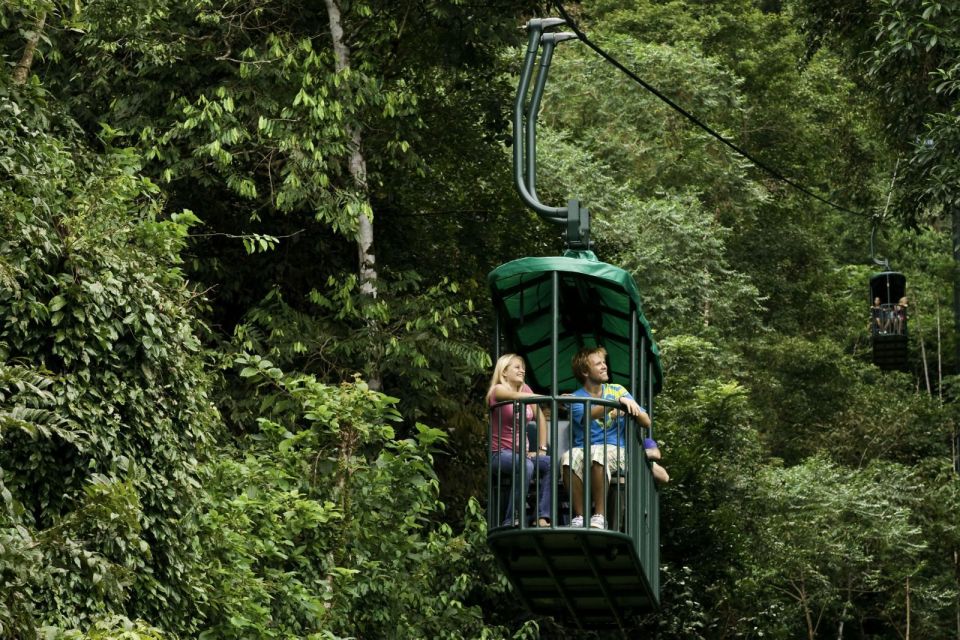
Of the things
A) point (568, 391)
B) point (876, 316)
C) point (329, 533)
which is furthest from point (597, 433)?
point (876, 316)

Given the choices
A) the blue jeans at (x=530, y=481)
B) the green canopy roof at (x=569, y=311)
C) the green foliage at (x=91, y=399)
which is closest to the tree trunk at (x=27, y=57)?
the green foliage at (x=91, y=399)

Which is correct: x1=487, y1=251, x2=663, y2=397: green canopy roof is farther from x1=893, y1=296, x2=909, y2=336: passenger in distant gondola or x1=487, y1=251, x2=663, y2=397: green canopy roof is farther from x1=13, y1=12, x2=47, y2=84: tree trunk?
x1=893, y1=296, x2=909, y2=336: passenger in distant gondola

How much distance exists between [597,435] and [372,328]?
21.3 feet

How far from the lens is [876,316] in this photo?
23047 mm

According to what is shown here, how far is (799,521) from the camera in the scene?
73.0ft

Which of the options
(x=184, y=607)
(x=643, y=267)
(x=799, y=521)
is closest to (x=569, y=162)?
(x=643, y=267)

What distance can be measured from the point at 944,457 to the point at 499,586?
14.1 meters

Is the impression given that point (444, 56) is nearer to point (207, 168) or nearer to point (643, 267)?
point (207, 168)

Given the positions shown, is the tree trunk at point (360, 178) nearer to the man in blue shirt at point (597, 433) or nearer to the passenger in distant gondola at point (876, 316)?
the man in blue shirt at point (597, 433)

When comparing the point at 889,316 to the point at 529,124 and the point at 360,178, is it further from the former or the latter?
the point at 529,124

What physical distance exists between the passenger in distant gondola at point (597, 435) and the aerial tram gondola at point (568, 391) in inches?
2.2

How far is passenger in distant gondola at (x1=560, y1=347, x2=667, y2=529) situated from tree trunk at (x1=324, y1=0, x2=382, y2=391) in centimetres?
636

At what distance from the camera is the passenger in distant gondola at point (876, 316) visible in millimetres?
23031

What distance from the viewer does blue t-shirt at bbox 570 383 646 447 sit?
8.74 metres
